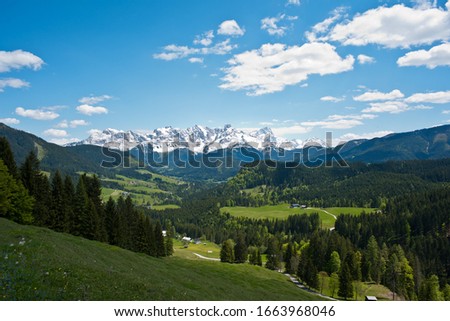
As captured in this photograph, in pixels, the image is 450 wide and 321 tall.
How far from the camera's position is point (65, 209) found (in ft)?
227

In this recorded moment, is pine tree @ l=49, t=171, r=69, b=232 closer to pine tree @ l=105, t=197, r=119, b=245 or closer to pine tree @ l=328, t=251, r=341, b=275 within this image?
pine tree @ l=105, t=197, r=119, b=245

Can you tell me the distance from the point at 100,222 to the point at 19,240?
34.0 meters

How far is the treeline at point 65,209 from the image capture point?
5966 centimetres

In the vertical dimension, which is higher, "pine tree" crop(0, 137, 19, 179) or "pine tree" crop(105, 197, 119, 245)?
"pine tree" crop(0, 137, 19, 179)

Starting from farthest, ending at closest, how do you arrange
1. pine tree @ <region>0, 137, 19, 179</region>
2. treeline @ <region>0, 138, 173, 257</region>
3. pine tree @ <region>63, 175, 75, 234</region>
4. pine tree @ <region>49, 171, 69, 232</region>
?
pine tree @ <region>63, 175, 75, 234</region>
pine tree @ <region>49, 171, 69, 232</region>
pine tree @ <region>0, 137, 19, 179</region>
treeline @ <region>0, 138, 173, 257</region>

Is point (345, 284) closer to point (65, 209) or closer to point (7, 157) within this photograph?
point (65, 209)

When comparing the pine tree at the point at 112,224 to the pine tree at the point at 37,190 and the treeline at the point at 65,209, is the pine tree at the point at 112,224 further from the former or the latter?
the pine tree at the point at 37,190

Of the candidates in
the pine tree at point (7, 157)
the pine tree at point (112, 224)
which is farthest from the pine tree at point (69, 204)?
the pine tree at point (7, 157)

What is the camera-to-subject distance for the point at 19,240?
133 ft

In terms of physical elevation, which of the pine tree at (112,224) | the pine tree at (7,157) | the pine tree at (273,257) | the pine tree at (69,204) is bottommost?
the pine tree at (273,257)

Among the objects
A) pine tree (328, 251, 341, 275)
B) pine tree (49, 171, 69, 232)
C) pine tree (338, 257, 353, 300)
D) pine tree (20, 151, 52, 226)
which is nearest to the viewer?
pine tree (20, 151, 52, 226)

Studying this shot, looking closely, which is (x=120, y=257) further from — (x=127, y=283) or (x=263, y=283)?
(x=263, y=283)

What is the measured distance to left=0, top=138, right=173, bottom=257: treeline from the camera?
196 ft

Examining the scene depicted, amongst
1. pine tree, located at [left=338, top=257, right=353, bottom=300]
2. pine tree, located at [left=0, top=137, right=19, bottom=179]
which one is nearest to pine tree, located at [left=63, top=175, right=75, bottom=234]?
pine tree, located at [left=0, top=137, right=19, bottom=179]
